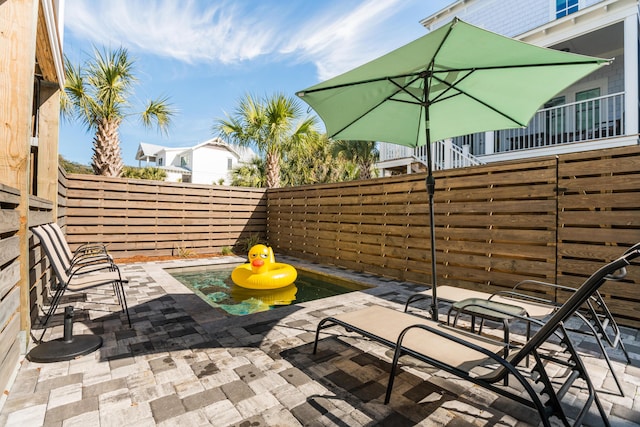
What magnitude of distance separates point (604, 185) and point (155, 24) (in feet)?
37.6

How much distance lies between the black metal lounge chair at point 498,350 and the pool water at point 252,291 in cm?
230

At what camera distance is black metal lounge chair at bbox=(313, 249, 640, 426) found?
1.53 meters

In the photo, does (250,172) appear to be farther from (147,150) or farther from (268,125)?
(147,150)

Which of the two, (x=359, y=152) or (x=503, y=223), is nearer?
(x=503, y=223)

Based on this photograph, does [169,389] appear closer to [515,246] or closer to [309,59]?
[515,246]

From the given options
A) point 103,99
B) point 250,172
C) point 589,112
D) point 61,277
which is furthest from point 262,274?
point 250,172

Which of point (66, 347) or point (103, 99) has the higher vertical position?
point (103, 99)

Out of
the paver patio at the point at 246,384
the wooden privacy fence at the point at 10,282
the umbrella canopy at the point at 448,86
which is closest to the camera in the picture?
the paver patio at the point at 246,384

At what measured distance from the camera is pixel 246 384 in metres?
2.26

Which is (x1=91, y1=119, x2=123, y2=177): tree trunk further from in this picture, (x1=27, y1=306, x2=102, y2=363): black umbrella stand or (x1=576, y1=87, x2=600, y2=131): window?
(x1=576, y1=87, x2=600, y2=131): window

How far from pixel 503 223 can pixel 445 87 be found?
2.62m

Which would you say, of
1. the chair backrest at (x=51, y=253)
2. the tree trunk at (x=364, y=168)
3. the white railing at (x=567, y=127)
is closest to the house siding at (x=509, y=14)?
the white railing at (x=567, y=127)

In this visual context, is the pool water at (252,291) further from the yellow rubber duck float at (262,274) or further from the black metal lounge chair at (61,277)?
the black metal lounge chair at (61,277)

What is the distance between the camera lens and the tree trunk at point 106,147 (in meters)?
8.98
